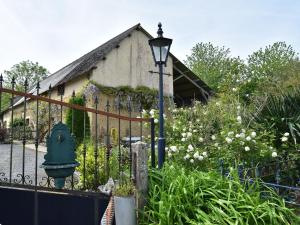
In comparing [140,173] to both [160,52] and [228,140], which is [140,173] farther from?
[228,140]

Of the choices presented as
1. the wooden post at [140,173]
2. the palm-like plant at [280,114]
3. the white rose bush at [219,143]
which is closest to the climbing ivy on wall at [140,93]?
the white rose bush at [219,143]

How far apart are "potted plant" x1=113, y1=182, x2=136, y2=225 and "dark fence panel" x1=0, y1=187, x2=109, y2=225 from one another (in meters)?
0.28

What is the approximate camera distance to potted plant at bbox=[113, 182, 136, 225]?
355 centimetres

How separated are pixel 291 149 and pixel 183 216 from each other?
3.99 metres

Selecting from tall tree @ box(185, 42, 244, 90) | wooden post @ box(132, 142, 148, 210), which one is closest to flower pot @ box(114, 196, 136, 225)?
wooden post @ box(132, 142, 148, 210)

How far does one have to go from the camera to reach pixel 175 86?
74.6ft

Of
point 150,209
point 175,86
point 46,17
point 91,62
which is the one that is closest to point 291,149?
point 150,209

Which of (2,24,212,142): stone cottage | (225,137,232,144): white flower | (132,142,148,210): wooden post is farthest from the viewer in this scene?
(2,24,212,142): stone cottage

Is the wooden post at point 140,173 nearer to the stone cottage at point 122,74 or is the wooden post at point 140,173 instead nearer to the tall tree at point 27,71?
the stone cottage at point 122,74

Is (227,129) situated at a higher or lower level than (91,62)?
lower

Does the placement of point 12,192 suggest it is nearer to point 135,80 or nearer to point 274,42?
point 135,80

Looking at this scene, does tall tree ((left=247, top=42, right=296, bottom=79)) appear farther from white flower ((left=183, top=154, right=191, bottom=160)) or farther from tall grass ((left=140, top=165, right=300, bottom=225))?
tall grass ((left=140, top=165, right=300, bottom=225))

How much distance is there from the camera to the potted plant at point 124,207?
3.55 m

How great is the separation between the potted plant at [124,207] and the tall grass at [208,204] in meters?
0.14
